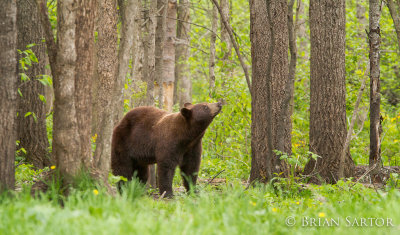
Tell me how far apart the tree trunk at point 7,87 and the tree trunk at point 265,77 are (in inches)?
159

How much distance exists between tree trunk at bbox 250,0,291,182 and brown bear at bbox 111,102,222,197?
76cm

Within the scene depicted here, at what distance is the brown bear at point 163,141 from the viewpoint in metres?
7.78

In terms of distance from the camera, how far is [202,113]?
7836 millimetres

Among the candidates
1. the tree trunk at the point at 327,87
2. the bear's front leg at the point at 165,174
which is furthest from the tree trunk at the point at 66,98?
the tree trunk at the point at 327,87

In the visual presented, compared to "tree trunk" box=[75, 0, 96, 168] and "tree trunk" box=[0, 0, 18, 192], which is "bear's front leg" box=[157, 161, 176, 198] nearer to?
"tree trunk" box=[75, 0, 96, 168]

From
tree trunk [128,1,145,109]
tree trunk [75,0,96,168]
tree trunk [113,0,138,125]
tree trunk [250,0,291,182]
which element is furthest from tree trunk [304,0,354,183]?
tree trunk [75,0,96,168]

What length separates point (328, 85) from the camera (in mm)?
8305

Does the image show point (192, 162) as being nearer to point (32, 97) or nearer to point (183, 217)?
point (32, 97)

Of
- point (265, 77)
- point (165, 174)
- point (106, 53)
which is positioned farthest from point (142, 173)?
point (265, 77)

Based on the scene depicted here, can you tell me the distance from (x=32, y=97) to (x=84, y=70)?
14.0ft

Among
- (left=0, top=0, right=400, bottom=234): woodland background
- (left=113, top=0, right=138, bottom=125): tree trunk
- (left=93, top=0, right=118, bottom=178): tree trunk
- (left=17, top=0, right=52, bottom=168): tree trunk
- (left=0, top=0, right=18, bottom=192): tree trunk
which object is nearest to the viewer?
(left=0, top=0, right=400, bottom=234): woodland background

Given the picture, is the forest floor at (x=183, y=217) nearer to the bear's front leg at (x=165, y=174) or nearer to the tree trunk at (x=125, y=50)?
the tree trunk at (x=125, y=50)

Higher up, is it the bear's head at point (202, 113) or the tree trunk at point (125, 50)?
the tree trunk at point (125, 50)

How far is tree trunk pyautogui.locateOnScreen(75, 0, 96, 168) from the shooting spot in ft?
17.0
